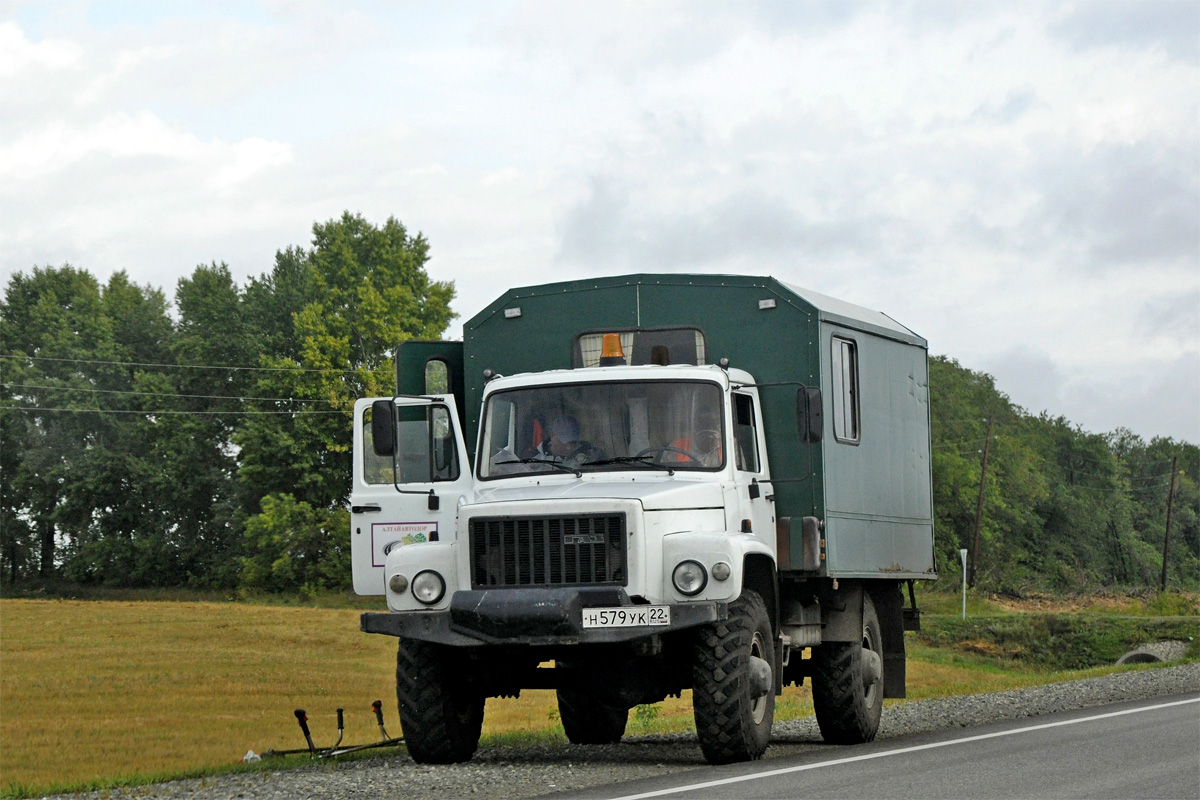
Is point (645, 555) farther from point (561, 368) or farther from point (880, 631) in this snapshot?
point (880, 631)

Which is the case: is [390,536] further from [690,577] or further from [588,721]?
[690,577]

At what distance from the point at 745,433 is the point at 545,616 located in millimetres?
2698

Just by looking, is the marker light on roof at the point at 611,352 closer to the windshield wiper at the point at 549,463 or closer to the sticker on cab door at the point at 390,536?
the windshield wiper at the point at 549,463

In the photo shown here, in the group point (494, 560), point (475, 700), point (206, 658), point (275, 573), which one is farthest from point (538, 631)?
point (275, 573)

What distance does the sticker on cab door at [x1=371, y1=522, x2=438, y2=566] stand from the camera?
1370 centimetres

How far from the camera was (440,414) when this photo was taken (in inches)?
529

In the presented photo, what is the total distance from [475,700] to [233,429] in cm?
6540

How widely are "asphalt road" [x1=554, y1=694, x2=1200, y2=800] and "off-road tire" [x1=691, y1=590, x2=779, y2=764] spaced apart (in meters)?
0.26

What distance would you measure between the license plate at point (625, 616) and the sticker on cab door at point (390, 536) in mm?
3123

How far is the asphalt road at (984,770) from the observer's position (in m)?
9.28

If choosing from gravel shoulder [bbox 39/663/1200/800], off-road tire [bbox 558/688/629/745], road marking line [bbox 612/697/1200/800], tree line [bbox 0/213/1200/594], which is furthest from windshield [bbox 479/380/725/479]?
tree line [bbox 0/213/1200/594]

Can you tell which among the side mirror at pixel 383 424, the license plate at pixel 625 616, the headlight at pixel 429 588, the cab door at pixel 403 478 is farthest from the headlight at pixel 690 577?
the side mirror at pixel 383 424

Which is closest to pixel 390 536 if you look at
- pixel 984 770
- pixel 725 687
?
pixel 725 687

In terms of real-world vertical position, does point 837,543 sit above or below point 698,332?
below
